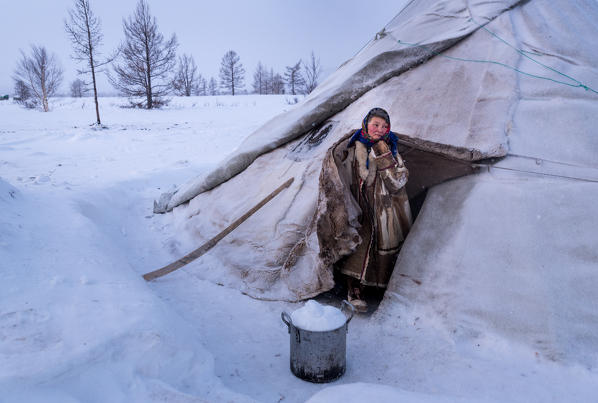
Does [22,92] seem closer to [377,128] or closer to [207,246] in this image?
[207,246]

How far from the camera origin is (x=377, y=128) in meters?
2.86

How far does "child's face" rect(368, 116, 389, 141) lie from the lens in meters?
2.84

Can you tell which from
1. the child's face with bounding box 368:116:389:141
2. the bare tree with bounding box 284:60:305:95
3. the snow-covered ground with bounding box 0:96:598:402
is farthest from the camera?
the bare tree with bounding box 284:60:305:95

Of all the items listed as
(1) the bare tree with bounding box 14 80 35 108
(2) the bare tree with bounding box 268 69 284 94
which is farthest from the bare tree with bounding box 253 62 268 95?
(1) the bare tree with bounding box 14 80 35 108

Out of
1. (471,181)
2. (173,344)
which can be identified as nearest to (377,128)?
(471,181)

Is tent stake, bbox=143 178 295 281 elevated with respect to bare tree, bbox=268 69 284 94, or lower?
lower

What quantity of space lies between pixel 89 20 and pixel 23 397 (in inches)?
674

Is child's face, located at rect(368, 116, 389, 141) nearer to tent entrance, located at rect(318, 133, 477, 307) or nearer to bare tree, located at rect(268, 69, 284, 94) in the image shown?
tent entrance, located at rect(318, 133, 477, 307)

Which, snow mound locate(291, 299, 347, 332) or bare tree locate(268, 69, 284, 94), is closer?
snow mound locate(291, 299, 347, 332)

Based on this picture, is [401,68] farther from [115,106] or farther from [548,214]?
[115,106]

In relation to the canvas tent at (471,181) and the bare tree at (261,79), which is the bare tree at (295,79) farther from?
the canvas tent at (471,181)

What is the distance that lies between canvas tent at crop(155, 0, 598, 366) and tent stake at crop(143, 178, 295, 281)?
7 cm

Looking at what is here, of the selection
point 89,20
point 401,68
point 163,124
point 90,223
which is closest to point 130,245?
point 90,223

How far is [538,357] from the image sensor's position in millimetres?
2328
